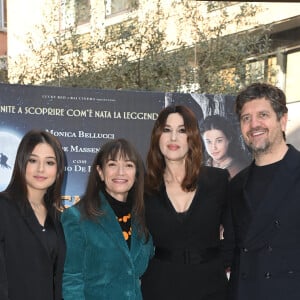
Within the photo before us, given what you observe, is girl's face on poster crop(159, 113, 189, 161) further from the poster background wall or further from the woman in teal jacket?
the poster background wall

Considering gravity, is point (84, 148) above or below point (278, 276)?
above

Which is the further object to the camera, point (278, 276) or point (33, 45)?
point (33, 45)

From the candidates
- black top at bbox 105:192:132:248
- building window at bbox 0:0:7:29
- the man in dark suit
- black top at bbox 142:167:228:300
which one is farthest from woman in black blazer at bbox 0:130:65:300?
building window at bbox 0:0:7:29

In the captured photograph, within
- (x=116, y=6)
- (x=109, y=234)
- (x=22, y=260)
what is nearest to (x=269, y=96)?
(x=109, y=234)

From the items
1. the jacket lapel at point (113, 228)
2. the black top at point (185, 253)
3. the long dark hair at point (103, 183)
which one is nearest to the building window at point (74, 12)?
the long dark hair at point (103, 183)

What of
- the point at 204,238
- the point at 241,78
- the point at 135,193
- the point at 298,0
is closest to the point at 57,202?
the point at 135,193

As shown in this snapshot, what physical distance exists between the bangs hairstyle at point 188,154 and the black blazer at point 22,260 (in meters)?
0.97

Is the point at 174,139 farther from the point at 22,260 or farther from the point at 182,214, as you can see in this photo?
the point at 22,260

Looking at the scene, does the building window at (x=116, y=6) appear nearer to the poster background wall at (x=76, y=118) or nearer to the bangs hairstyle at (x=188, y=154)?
the poster background wall at (x=76, y=118)

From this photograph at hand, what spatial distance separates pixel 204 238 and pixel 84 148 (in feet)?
5.69

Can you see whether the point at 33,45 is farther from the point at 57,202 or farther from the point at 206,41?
the point at 57,202

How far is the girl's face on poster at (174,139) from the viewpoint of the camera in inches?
159

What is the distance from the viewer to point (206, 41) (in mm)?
7969

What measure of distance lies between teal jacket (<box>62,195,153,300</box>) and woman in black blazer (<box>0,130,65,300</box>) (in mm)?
78
